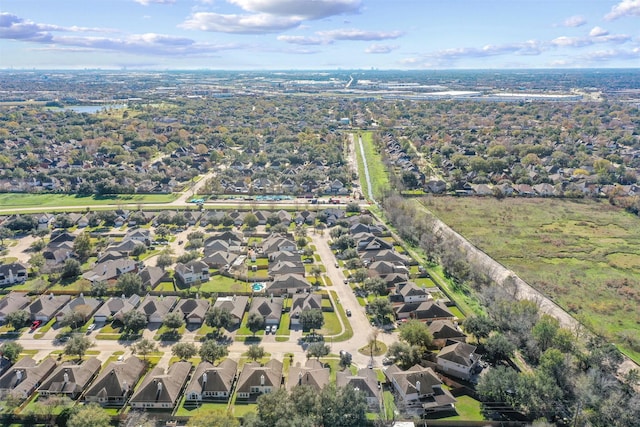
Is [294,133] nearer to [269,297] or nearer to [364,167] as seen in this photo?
[364,167]

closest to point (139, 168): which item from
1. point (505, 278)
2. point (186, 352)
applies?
point (186, 352)

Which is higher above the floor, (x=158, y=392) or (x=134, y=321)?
(x=134, y=321)

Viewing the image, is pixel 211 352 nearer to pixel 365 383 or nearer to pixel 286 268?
pixel 365 383

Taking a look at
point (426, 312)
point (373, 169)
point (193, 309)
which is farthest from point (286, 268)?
point (373, 169)

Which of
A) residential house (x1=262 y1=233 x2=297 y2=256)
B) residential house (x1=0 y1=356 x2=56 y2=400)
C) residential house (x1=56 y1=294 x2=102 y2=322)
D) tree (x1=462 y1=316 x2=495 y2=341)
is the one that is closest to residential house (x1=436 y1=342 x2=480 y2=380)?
tree (x1=462 y1=316 x2=495 y2=341)

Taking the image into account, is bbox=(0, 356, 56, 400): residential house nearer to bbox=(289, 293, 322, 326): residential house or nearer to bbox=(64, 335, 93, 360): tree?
bbox=(64, 335, 93, 360): tree
